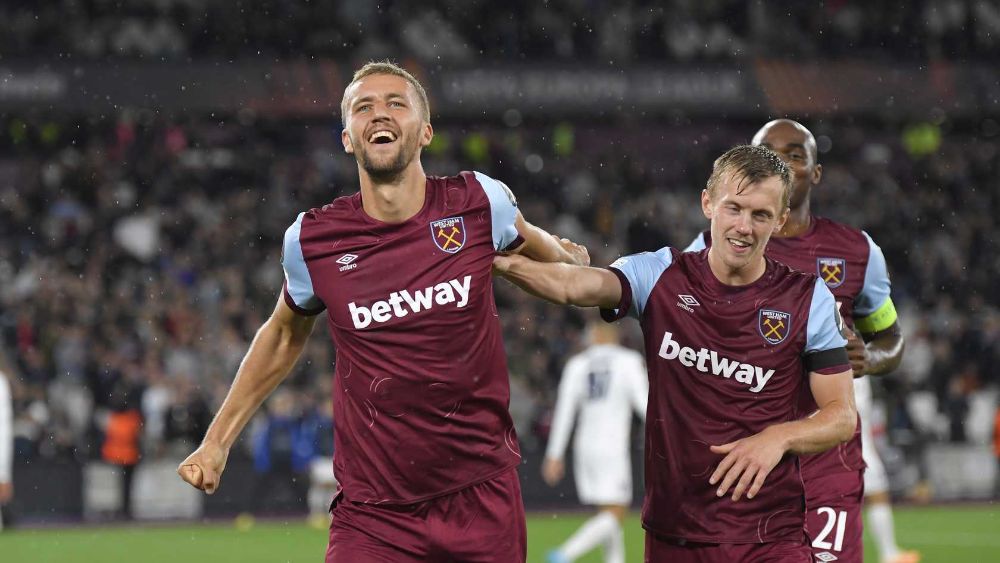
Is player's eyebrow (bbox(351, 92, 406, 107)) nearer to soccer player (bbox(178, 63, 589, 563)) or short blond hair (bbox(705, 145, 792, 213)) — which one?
soccer player (bbox(178, 63, 589, 563))

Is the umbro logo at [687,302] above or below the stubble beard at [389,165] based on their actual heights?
below

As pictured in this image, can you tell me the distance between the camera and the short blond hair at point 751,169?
4.82 m

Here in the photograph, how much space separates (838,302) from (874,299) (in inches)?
11.6

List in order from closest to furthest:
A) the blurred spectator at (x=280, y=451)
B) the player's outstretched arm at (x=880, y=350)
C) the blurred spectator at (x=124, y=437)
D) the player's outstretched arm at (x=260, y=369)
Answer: the player's outstretched arm at (x=260, y=369) < the player's outstretched arm at (x=880, y=350) < the blurred spectator at (x=124, y=437) < the blurred spectator at (x=280, y=451)

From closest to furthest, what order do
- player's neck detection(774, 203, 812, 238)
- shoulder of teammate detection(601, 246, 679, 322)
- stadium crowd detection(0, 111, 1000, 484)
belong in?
shoulder of teammate detection(601, 246, 679, 322)
player's neck detection(774, 203, 812, 238)
stadium crowd detection(0, 111, 1000, 484)

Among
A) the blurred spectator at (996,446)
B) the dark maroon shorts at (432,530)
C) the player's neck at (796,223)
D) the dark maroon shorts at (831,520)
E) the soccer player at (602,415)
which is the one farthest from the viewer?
the blurred spectator at (996,446)

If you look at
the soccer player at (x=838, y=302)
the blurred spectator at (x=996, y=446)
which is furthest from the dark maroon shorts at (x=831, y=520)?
the blurred spectator at (x=996, y=446)

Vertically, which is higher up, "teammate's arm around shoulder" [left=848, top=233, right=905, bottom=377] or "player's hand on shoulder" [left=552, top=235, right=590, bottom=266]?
"player's hand on shoulder" [left=552, top=235, right=590, bottom=266]

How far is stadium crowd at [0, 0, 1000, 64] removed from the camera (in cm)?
2288

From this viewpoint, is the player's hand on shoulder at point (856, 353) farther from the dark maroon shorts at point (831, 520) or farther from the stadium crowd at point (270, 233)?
the stadium crowd at point (270, 233)

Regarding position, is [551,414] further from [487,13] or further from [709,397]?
[709,397]

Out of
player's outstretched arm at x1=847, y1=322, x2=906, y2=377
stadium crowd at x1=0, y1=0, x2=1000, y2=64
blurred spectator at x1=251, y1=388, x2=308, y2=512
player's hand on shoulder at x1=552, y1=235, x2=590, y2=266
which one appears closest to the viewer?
player's hand on shoulder at x1=552, y1=235, x2=590, y2=266

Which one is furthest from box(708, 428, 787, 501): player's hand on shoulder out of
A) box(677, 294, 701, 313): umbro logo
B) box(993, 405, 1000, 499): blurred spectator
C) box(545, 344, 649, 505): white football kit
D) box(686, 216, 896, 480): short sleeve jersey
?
box(993, 405, 1000, 499): blurred spectator

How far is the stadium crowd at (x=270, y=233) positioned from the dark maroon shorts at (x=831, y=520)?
12049 mm
